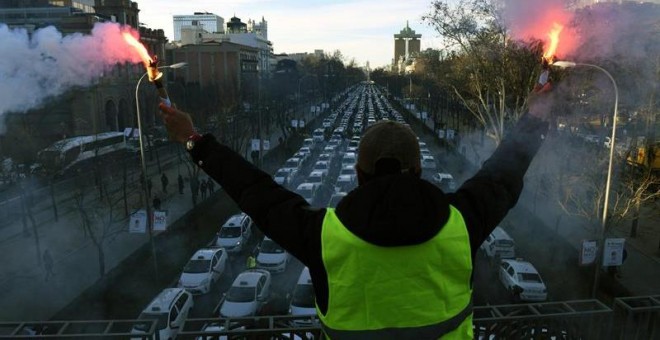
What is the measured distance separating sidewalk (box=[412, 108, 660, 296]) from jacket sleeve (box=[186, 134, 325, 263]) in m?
12.4

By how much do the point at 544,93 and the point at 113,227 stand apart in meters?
16.4

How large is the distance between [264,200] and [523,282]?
11.9 m

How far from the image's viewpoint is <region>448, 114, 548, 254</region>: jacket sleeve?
171cm

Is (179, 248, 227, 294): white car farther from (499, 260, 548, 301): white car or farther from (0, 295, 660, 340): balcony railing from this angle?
(0, 295, 660, 340): balcony railing

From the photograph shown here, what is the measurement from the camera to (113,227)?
16.7 meters

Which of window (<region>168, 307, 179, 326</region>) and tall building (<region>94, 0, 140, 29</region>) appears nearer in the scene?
window (<region>168, 307, 179, 326</region>)

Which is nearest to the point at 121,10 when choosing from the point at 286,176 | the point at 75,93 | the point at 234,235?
the point at 234,235

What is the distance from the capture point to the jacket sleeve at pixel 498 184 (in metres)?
1.71

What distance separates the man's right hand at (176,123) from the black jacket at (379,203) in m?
0.15

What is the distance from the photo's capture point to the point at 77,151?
23562 mm

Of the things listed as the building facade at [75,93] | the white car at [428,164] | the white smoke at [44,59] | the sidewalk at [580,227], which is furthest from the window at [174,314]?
the white car at [428,164]

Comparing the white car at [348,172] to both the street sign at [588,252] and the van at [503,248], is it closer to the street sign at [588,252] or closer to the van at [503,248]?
the van at [503,248]

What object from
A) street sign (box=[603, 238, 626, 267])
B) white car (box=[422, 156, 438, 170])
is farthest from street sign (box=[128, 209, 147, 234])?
white car (box=[422, 156, 438, 170])

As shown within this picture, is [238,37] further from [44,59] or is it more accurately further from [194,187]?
[44,59]
